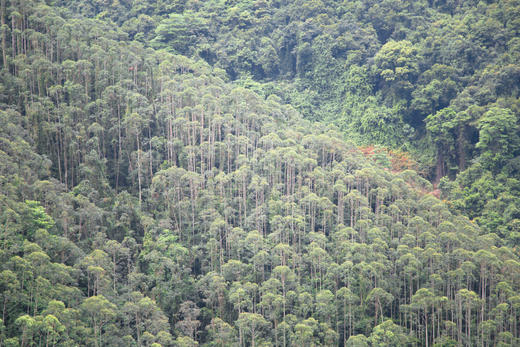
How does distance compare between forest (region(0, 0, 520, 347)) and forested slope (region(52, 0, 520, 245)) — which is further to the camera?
forested slope (region(52, 0, 520, 245))

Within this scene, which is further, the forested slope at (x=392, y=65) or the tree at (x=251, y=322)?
the forested slope at (x=392, y=65)

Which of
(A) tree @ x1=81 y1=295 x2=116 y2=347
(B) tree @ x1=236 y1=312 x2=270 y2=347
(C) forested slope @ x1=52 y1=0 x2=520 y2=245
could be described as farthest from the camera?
(C) forested slope @ x1=52 y1=0 x2=520 y2=245

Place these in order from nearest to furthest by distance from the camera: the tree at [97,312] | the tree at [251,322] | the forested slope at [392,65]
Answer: the tree at [97,312] < the tree at [251,322] < the forested slope at [392,65]

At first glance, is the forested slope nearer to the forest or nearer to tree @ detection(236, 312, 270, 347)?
the forest

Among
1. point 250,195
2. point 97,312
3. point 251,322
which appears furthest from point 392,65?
point 97,312

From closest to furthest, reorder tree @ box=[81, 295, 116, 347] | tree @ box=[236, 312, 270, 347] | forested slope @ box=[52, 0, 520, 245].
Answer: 1. tree @ box=[81, 295, 116, 347]
2. tree @ box=[236, 312, 270, 347]
3. forested slope @ box=[52, 0, 520, 245]

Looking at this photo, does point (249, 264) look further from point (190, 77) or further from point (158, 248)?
point (190, 77)

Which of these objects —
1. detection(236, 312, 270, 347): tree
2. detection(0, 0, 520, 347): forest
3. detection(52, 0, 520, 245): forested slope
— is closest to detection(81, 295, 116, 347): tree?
detection(0, 0, 520, 347): forest

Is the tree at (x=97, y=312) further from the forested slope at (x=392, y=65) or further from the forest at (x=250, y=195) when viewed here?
the forested slope at (x=392, y=65)

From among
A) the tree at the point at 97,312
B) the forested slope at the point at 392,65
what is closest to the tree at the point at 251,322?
the tree at the point at 97,312
